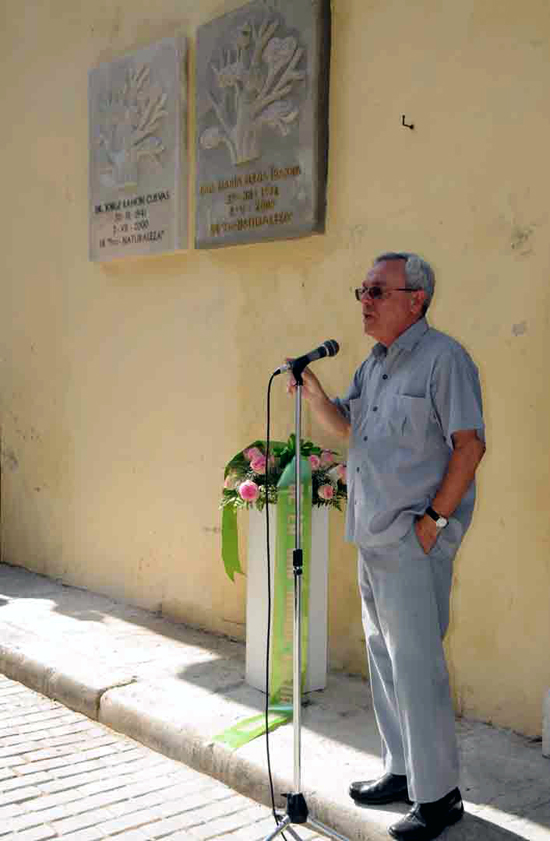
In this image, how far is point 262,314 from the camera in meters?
5.60

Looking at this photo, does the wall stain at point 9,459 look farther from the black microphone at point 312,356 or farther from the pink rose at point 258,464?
the black microphone at point 312,356

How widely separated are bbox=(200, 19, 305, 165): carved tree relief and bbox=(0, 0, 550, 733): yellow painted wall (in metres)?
0.26

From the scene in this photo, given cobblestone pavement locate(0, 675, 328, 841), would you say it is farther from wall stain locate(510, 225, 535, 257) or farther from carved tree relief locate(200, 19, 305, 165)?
carved tree relief locate(200, 19, 305, 165)

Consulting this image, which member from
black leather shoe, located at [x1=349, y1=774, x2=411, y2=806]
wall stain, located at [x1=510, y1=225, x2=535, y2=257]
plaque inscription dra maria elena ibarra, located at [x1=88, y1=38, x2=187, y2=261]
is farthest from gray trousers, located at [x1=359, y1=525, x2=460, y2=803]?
plaque inscription dra maria elena ibarra, located at [x1=88, y1=38, x2=187, y2=261]

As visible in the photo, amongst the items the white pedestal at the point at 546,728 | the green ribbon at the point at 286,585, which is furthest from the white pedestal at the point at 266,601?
the white pedestal at the point at 546,728

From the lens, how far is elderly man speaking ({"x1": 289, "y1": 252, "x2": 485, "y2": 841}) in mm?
3289

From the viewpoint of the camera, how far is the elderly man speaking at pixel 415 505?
3289mm

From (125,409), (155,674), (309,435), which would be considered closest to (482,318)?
(309,435)

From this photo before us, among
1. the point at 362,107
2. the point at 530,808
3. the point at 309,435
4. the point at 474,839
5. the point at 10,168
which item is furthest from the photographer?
the point at 10,168

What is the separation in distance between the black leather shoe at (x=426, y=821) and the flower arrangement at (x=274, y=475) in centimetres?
→ 168

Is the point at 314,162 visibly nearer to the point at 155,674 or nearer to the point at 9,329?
the point at 155,674

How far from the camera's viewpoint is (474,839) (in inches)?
130

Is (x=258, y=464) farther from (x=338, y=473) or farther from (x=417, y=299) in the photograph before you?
(x=417, y=299)

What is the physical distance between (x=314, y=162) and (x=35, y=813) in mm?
3172
